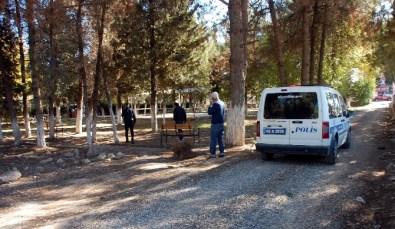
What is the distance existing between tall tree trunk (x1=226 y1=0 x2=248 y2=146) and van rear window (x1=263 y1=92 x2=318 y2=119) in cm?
322

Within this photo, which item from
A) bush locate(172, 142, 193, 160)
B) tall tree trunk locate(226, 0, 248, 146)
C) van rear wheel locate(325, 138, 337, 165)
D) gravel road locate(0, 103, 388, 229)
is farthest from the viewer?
tall tree trunk locate(226, 0, 248, 146)

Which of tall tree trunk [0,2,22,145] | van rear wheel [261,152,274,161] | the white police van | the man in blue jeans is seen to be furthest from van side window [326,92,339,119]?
tall tree trunk [0,2,22,145]

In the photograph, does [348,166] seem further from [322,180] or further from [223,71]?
[223,71]

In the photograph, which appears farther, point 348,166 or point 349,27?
point 349,27

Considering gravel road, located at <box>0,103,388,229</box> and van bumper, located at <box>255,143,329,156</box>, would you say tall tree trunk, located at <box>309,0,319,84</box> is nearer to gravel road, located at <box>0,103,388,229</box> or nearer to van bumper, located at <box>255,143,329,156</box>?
gravel road, located at <box>0,103,388,229</box>

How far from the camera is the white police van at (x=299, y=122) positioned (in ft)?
32.4

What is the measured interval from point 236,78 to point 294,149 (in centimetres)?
451

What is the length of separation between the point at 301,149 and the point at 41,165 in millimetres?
7650

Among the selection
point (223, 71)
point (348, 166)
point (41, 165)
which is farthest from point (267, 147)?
point (223, 71)

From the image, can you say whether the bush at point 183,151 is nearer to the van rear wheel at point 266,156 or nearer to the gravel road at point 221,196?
the gravel road at point 221,196

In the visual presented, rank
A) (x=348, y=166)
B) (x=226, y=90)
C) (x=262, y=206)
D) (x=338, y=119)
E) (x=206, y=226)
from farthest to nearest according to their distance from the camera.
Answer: (x=226, y=90) < (x=338, y=119) < (x=348, y=166) < (x=262, y=206) < (x=206, y=226)

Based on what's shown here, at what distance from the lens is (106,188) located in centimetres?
862

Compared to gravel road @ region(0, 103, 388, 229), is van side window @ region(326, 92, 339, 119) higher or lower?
higher

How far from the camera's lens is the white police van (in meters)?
9.88
